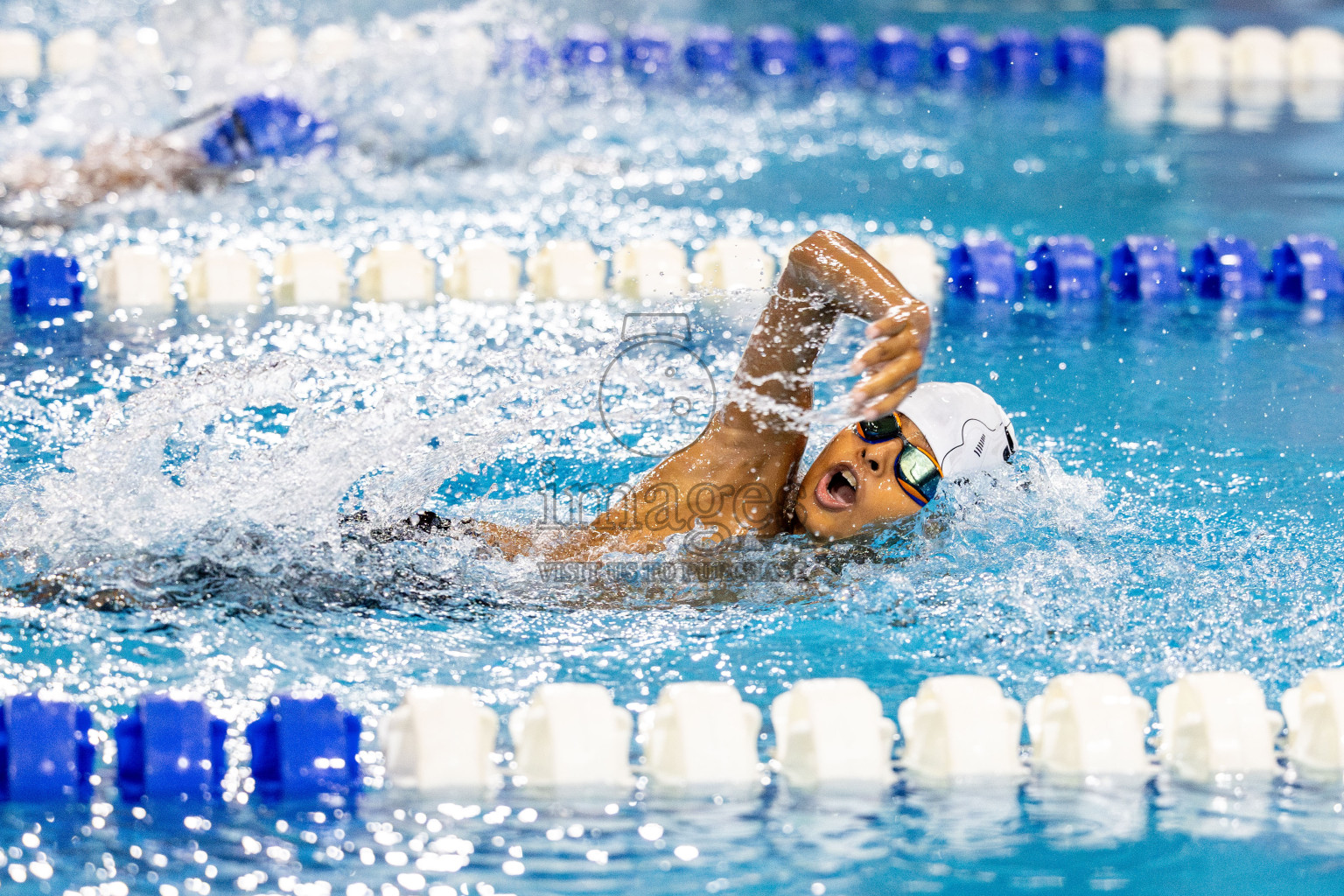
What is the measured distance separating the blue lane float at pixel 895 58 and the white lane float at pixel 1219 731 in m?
5.19

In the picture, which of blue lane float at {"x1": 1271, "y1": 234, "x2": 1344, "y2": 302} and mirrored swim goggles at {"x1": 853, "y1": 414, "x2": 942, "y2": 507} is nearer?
mirrored swim goggles at {"x1": 853, "y1": 414, "x2": 942, "y2": 507}

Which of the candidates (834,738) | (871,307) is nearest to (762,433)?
(871,307)

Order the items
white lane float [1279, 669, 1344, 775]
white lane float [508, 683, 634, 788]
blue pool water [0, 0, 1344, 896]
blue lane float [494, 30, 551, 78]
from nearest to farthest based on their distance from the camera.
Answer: blue pool water [0, 0, 1344, 896], white lane float [508, 683, 634, 788], white lane float [1279, 669, 1344, 775], blue lane float [494, 30, 551, 78]

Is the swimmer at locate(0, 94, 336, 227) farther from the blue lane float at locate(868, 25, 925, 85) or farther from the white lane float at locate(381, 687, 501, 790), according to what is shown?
the white lane float at locate(381, 687, 501, 790)

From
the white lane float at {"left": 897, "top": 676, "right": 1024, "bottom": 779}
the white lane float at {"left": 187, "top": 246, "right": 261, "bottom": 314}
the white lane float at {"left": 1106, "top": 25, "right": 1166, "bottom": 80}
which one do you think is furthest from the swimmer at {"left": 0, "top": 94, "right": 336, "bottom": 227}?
the white lane float at {"left": 1106, "top": 25, "right": 1166, "bottom": 80}

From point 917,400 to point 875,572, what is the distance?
0.99ft

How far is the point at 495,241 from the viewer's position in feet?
14.3

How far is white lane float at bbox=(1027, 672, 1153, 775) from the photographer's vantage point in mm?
2086

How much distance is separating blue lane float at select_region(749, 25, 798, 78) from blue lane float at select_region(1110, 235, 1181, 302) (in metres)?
2.86

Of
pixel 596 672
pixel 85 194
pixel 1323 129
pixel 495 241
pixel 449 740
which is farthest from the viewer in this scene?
pixel 1323 129

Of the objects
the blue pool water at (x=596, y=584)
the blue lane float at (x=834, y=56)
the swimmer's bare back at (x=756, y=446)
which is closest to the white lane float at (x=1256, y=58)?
the blue lane float at (x=834, y=56)

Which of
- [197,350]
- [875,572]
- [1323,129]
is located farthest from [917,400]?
[1323,129]

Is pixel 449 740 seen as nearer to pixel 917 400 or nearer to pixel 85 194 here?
pixel 917 400

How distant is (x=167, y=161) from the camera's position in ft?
16.4
